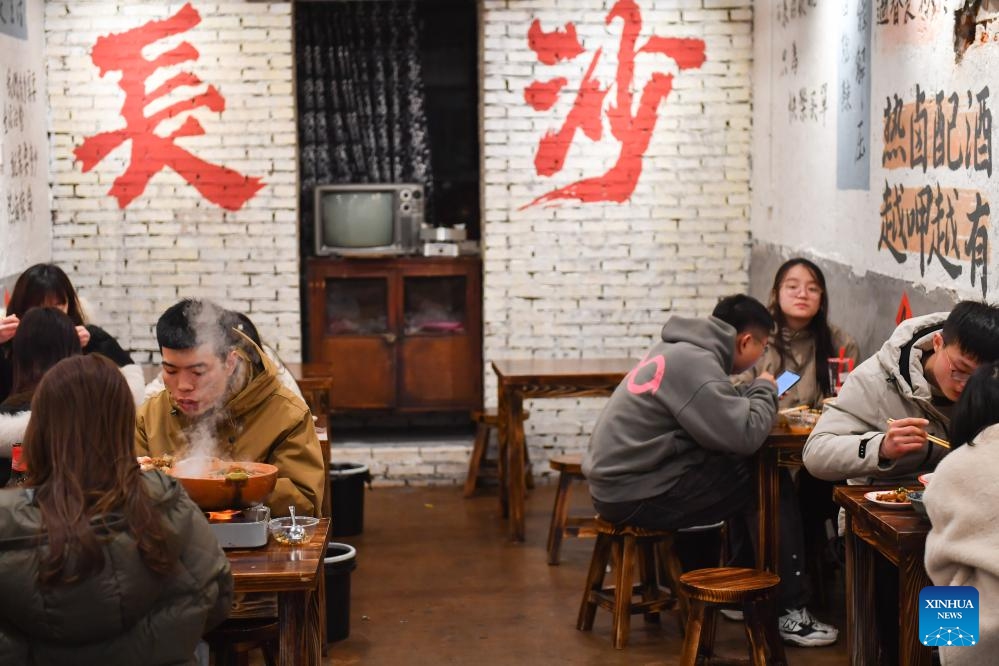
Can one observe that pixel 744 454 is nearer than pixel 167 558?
No

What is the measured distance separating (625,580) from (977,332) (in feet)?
6.05

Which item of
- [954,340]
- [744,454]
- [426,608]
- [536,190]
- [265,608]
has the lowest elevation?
[426,608]

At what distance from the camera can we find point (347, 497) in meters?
7.03

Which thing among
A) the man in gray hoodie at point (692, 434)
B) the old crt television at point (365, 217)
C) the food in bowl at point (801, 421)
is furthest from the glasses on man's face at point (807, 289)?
the old crt television at point (365, 217)

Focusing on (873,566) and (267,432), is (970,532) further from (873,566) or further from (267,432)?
(267,432)

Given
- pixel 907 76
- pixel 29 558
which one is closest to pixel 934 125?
pixel 907 76

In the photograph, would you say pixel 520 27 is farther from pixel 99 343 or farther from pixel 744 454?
pixel 744 454

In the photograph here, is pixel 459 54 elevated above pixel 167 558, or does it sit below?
above

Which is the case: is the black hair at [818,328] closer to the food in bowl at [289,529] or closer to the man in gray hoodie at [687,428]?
the man in gray hoodie at [687,428]

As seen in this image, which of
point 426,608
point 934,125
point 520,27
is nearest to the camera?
point 934,125

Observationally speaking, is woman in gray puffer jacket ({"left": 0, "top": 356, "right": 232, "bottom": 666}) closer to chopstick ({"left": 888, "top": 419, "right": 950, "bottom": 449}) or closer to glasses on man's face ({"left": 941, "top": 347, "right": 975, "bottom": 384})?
chopstick ({"left": 888, "top": 419, "right": 950, "bottom": 449})

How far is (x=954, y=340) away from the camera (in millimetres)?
4043

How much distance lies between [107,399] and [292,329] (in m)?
5.67

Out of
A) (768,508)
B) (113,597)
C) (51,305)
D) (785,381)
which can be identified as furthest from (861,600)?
(51,305)
